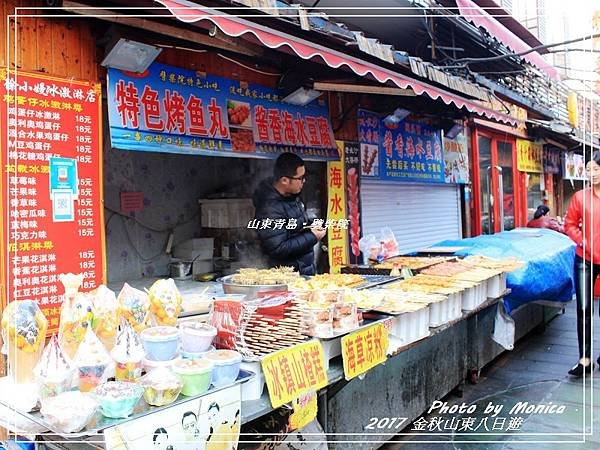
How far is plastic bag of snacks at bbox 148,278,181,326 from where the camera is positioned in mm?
2160

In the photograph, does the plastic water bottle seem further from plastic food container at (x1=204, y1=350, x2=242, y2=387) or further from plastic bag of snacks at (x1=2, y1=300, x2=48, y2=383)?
plastic bag of snacks at (x1=2, y1=300, x2=48, y2=383)

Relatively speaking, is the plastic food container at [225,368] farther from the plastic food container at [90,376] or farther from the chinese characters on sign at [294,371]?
the plastic food container at [90,376]

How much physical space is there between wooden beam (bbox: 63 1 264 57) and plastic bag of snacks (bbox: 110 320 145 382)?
7.43 ft

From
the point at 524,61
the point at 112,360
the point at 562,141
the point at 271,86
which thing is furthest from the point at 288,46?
the point at 562,141

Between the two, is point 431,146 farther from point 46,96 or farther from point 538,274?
point 46,96

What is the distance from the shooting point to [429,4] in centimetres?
602

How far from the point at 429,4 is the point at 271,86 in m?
2.45

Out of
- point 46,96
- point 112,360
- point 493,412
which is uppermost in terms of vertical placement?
point 46,96

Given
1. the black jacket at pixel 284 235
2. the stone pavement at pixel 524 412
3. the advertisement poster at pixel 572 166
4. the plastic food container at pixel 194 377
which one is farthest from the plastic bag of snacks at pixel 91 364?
the advertisement poster at pixel 572 166

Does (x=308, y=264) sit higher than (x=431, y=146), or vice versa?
(x=431, y=146)

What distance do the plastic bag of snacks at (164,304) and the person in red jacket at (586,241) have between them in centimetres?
410

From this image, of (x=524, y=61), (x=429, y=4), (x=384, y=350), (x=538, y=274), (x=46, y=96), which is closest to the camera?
(x=384, y=350)

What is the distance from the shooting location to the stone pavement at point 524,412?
3.75 metres

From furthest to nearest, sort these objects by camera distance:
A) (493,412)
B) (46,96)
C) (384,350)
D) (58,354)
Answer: (493,412), (46,96), (384,350), (58,354)
